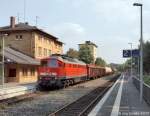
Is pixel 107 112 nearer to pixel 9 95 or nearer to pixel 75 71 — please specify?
pixel 9 95

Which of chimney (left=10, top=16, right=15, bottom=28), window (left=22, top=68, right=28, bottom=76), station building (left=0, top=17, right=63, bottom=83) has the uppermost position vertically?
chimney (left=10, top=16, right=15, bottom=28)

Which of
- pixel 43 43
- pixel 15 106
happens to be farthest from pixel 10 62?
pixel 15 106

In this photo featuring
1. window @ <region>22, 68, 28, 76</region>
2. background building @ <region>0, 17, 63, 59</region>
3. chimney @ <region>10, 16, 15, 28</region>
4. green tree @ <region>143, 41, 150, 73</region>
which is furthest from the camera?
chimney @ <region>10, 16, 15, 28</region>

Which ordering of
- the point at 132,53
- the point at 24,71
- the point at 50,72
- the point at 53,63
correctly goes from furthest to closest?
the point at 24,71, the point at 53,63, the point at 50,72, the point at 132,53

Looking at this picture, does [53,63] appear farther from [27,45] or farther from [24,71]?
[27,45]

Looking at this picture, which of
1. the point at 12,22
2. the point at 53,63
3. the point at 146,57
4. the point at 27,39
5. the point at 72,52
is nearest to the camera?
the point at 53,63

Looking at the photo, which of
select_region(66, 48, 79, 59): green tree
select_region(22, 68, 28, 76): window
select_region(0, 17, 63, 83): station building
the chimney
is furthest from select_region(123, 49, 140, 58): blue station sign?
select_region(66, 48, 79, 59): green tree

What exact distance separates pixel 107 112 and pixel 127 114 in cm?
138

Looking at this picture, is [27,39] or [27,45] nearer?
[27,45]

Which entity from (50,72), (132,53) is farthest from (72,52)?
(132,53)

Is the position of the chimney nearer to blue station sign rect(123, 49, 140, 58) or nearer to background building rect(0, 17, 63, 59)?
background building rect(0, 17, 63, 59)

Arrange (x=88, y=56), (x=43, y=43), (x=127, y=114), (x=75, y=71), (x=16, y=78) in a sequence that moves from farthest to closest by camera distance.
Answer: (x=88, y=56) < (x=43, y=43) < (x=16, y=78) < (x=75, y=71) < (x=127, y=114)

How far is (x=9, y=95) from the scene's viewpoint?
96.9 feet

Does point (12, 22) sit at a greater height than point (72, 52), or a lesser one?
greater
